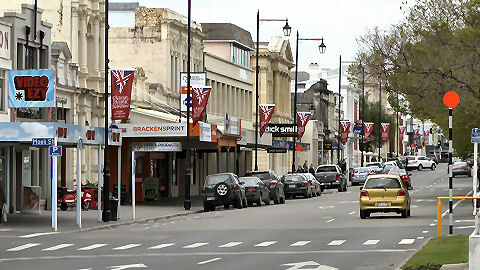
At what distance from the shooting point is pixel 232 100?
8662 centimetres

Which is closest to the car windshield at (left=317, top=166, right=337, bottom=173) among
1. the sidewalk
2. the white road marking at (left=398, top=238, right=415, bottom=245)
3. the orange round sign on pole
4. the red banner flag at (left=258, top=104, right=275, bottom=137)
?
the red banner flag at (left=258, top=104, right=275, bottom=137)

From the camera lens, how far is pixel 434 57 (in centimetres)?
5053

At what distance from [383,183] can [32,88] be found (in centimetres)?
1246

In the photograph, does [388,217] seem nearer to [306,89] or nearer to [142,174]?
[142,174]

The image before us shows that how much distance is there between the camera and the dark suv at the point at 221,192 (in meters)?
49.4

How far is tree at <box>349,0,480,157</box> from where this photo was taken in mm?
49188

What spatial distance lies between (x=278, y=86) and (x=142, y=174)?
43456 millimetres

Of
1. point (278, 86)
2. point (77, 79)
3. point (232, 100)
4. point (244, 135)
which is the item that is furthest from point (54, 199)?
point (278, 86)

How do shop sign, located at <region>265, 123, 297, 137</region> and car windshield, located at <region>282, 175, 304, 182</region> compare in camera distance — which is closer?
car windshield, located at <region>282, 175, 304, 182</region>

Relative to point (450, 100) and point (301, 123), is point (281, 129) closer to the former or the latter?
point (301, 123)

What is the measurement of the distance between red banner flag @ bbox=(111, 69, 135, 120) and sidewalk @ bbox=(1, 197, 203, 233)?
3.82 metres

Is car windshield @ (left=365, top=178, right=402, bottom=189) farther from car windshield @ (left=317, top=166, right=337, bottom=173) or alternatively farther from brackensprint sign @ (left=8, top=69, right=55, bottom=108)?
car windshield @ (left=317, top=166, right=337, bottom=173)

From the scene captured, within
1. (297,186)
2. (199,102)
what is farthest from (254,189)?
(297,186)

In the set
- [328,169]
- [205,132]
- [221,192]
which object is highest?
[205,132]
